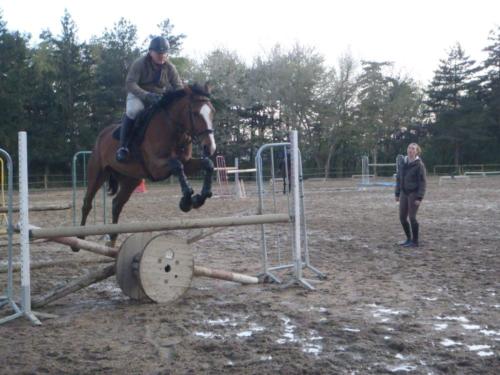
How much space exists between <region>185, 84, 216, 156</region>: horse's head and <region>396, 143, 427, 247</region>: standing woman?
444cm

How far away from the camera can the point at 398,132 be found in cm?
4712

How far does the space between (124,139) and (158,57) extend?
1.02 metres

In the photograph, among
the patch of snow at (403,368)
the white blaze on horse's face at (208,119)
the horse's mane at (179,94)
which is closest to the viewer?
the patch of snow at (403,368)

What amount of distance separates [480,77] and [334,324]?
48.5m

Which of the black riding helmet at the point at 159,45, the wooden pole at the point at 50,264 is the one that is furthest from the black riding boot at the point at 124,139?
the wooden pole at the point at 50,264

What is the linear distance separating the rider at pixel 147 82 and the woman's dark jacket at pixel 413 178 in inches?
171

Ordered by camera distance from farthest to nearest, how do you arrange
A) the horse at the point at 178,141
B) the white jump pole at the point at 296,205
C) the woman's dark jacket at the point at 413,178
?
the woman's dark jacket at the point at 413,178 < the white jump pole at the point at 296,205 < the horse at the point at 178,141

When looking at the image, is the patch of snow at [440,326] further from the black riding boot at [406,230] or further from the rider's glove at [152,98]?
the black riding boot at [406,230]

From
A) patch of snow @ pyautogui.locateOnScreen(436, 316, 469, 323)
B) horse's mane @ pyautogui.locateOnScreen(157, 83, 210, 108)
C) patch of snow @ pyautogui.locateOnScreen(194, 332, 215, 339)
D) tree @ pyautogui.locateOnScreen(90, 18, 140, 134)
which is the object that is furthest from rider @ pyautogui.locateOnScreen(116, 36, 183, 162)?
tree @ pyautogui.locateOnScreen(90, 18, 140, 134)

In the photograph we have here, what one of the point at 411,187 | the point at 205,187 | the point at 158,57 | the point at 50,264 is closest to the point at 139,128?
the point at 158,57

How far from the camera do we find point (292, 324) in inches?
175

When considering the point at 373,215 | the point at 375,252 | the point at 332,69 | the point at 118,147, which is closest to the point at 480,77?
the point at 332,69

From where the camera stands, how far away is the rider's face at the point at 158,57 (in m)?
6.06

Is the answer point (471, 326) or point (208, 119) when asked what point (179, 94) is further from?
point (471, 326)
